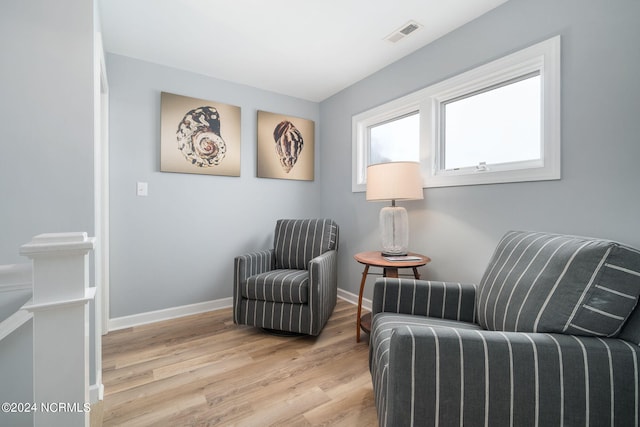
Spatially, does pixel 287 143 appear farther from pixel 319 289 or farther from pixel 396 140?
pixel 319 289

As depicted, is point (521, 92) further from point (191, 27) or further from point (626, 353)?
point (191, 27)

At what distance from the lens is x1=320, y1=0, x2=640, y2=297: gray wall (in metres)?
1.27

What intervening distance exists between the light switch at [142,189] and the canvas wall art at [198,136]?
0.19 metres

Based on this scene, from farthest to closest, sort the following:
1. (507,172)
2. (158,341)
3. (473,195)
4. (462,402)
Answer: (158,341)
(473,195)
(507,172)
(462,402)

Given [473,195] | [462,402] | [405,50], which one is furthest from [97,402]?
[405,50]

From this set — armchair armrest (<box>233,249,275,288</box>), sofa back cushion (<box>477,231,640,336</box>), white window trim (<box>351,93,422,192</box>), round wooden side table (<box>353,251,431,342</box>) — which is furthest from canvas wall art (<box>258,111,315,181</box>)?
sofa back cushion (<box>477,231,640,336</box>)

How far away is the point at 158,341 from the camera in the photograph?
80.7 inches

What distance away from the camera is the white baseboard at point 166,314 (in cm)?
226

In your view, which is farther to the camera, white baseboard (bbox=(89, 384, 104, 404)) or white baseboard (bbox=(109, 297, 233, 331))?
white baseboard (bbox=(109, 297, 233, 331))

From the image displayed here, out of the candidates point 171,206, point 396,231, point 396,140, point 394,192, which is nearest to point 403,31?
point 396,140

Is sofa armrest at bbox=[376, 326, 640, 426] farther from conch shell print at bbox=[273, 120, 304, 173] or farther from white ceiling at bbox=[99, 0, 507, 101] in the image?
conch shell print at bbox=[273, 120, 304, 173]

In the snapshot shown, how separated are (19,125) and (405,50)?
2459mm

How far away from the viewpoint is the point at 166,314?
2.44 m

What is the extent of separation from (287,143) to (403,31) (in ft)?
5.07
